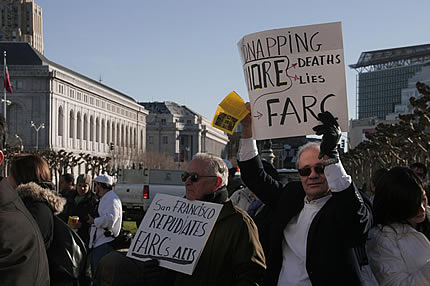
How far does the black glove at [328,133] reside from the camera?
3.82 m

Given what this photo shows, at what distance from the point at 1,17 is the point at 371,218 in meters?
168

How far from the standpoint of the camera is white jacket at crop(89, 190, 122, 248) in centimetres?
849

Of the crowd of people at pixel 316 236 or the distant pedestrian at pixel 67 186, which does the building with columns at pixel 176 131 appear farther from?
the crowd of people at pixel 316 236

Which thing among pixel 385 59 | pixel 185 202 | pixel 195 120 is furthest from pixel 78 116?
pixel 185 202

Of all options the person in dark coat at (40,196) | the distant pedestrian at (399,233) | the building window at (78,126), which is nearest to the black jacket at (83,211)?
the person in dark coat at (40,196)

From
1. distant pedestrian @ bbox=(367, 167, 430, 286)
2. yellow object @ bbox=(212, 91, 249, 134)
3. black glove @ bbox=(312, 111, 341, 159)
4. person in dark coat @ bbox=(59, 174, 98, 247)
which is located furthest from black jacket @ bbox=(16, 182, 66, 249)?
person in dark coat @ bbox=(59, 174, 98, 247)

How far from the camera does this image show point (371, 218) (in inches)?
154

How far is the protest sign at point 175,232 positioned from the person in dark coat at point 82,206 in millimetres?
4563

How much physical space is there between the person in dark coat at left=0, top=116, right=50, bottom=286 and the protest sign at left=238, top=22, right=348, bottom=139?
2071 millimetres

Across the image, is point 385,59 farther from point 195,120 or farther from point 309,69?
point 309,69

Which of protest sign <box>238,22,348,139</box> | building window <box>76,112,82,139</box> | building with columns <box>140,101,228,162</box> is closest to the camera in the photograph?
protest sign <box>238,22,348,139</box>

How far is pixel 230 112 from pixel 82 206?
195 inches

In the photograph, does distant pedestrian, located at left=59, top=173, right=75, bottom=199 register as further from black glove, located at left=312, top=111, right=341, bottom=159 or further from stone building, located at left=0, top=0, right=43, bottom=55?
stone building, located at left=0, top=0, right=43, bottom=55

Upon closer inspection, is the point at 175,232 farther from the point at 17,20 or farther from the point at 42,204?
the point at 17,20
